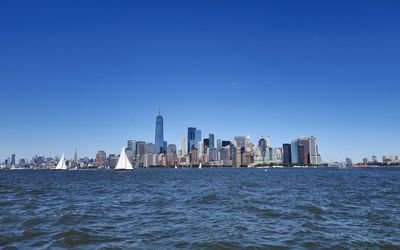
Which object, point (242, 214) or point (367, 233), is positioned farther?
point (242, 214)

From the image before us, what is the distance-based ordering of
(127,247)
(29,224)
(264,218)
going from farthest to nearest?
(264,218) < (29,224) < (127,247)

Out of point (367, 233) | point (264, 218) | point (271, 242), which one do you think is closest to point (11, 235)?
point (271, 242)

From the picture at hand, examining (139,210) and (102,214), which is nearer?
(102,214)

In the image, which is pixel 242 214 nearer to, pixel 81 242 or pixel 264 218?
pixel 264 218

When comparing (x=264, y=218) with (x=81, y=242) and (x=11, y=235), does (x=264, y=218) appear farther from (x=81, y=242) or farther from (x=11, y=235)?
(x=11, y=235)

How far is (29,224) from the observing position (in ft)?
75.1

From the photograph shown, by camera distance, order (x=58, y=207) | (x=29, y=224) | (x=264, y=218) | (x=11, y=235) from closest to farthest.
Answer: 1. (x=11, y=235)
2. (x=29, y=224)
3. (x=264, y=218)
4. (x=58, y=207)

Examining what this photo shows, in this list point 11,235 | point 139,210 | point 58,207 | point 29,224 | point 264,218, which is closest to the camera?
point 11,235

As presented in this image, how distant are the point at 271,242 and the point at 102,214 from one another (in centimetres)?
1466

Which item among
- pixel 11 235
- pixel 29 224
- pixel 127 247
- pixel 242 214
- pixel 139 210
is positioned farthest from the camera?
pixel 139 210

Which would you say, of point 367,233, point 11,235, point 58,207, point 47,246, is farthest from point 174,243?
point 58,207

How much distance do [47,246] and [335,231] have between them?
1600cm

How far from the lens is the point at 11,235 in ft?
63.7

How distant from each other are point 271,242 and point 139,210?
14753mm
